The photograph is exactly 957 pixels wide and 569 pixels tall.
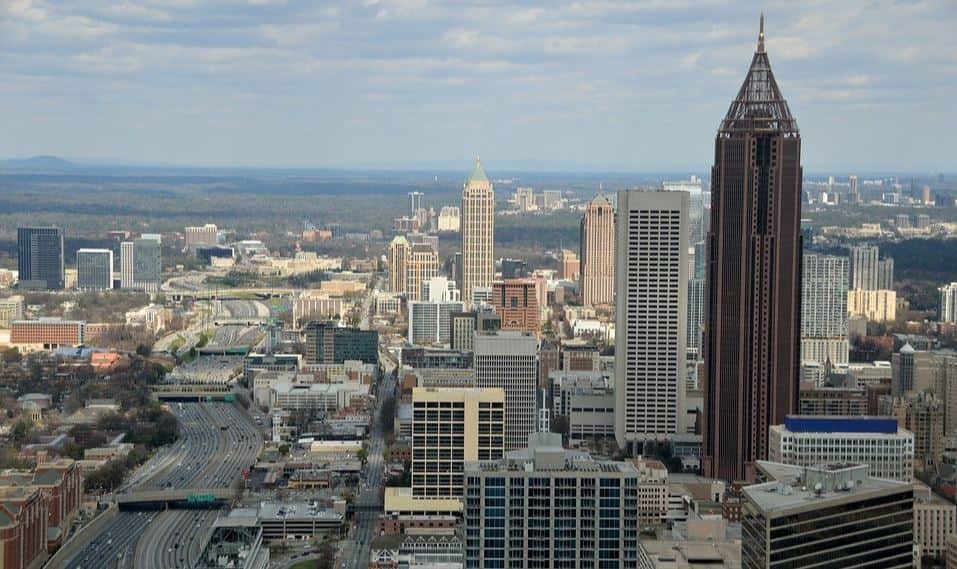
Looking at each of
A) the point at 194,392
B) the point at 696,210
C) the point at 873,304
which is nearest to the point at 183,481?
the point at 194,392

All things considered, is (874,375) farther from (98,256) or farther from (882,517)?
(98,256)

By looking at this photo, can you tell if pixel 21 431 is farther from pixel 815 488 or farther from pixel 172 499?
pixel 815 488

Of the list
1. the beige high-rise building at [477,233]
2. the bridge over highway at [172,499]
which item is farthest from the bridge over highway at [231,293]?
the bridge over highway at [172,499]

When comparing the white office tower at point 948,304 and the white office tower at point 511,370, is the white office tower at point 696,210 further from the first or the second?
the white office tower at point 948,304

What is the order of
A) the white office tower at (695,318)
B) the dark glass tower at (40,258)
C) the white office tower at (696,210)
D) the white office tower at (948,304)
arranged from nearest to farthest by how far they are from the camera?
the white office tower at (695,318)
the white office tower at (696,210)
the white office tower at (948,304)
the dark glass tower at (40,258)

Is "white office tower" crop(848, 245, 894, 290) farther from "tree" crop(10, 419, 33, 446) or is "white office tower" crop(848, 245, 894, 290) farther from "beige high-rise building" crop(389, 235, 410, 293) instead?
"tree" crop(10, 419, 33, 446)

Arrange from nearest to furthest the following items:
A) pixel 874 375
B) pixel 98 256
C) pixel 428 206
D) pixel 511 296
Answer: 1. pixel 874 375
2. pixel 511 296
3. pixel 98 256
4. pixel 428 206

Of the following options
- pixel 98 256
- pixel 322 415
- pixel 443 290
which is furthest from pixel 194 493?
pixel 98 256
